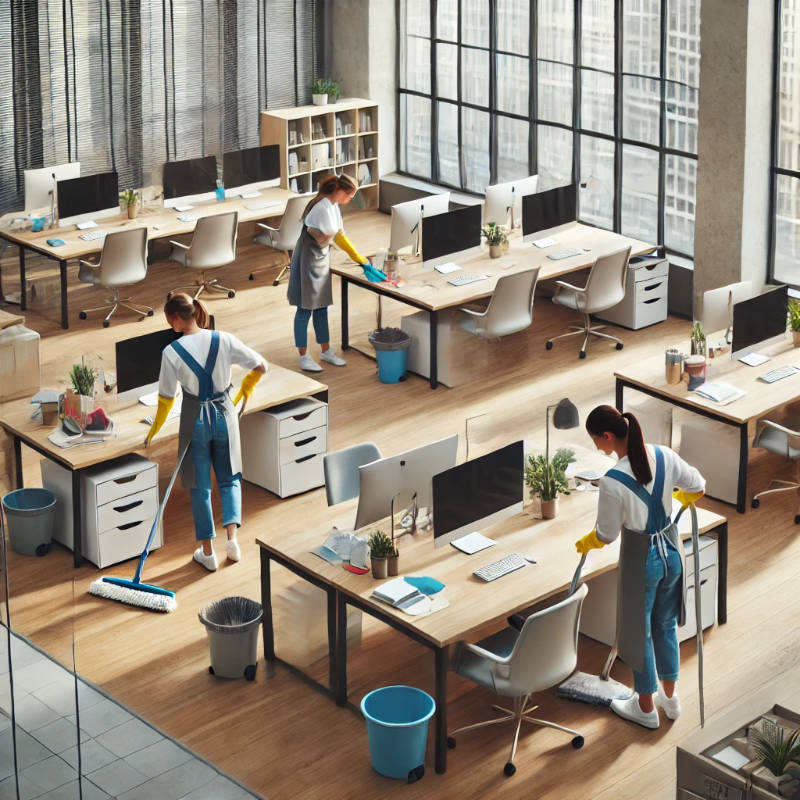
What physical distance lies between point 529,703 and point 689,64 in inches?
245

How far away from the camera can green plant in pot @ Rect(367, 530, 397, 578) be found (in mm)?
6305

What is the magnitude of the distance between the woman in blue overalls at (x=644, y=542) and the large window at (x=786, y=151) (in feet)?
16.4

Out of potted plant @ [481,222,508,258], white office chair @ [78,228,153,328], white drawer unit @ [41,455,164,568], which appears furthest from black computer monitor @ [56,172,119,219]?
white drawer unit @ [41,455,164,568]

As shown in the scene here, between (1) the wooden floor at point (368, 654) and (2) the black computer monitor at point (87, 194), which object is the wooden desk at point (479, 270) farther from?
(2) the black computer monitor at point (87, 194)

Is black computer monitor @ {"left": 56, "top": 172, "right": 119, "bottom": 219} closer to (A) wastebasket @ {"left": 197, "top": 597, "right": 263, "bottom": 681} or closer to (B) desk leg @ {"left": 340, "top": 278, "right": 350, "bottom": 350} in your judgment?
(B) desk leg @ {"left": 340, "top": 278, "right": 350, "bottom": 350}

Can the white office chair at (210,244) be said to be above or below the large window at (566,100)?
below

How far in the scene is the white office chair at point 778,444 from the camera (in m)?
8.36

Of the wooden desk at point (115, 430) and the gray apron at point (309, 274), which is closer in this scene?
the wooden desk at point (115, 430)

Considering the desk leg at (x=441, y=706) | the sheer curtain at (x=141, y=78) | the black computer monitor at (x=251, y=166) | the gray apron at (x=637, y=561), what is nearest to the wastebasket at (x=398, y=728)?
the desk leg at (x=441, y=706)

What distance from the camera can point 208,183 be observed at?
40.8 ft

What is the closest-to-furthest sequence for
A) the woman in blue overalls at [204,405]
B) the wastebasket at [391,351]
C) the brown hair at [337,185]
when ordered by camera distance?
1. the woman in blue overalls at [204,405]
2. the brown hair at [337,185]
3. the wastebasket at [391,351]

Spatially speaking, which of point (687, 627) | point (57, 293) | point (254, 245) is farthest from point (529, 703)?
point (254, 245)

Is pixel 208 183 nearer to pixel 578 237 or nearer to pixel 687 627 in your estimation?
pixel 578 237

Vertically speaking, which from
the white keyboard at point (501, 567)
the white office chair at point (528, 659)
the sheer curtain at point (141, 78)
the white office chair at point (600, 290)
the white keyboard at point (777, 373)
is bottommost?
the white office chair at point (528, 659)
